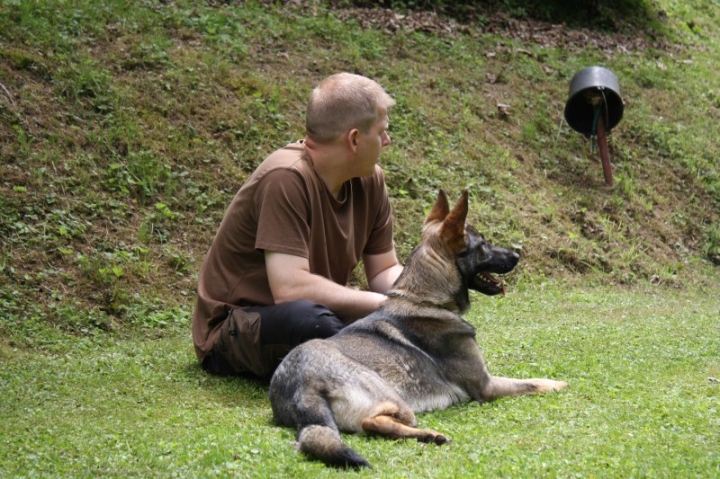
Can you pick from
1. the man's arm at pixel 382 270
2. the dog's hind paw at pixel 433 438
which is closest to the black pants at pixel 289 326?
the man's arm at pixel 382 270

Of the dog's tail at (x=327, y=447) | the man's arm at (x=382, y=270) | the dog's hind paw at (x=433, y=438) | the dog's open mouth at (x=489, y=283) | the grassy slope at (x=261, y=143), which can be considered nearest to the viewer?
the dog's tail at (x=327, y=447)

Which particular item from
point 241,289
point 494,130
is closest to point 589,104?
point 494,130

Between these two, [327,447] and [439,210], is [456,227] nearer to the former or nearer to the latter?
[439,210]

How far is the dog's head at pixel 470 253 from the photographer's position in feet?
19.9

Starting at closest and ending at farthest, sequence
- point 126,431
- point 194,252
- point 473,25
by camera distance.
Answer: point 126,431 → point 194,252 → point 473,25

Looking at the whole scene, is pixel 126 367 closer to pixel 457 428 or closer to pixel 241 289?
pixel 241 289

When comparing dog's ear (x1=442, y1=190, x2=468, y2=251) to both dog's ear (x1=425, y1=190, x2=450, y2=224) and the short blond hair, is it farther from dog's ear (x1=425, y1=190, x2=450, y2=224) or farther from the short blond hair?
the short blond hair

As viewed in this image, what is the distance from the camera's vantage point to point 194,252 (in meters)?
10.8

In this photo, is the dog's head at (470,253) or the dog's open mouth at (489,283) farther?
the dog's open mouth at (489,283)

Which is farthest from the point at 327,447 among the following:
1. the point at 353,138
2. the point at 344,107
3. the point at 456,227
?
the point at 344,107

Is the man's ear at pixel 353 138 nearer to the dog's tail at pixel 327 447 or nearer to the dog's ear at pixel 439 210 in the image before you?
the dog's ear at pixel 439 210

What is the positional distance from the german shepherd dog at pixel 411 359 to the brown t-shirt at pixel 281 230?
57 cm

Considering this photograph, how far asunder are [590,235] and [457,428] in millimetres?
9225

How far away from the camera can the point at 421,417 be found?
572 centimetres
